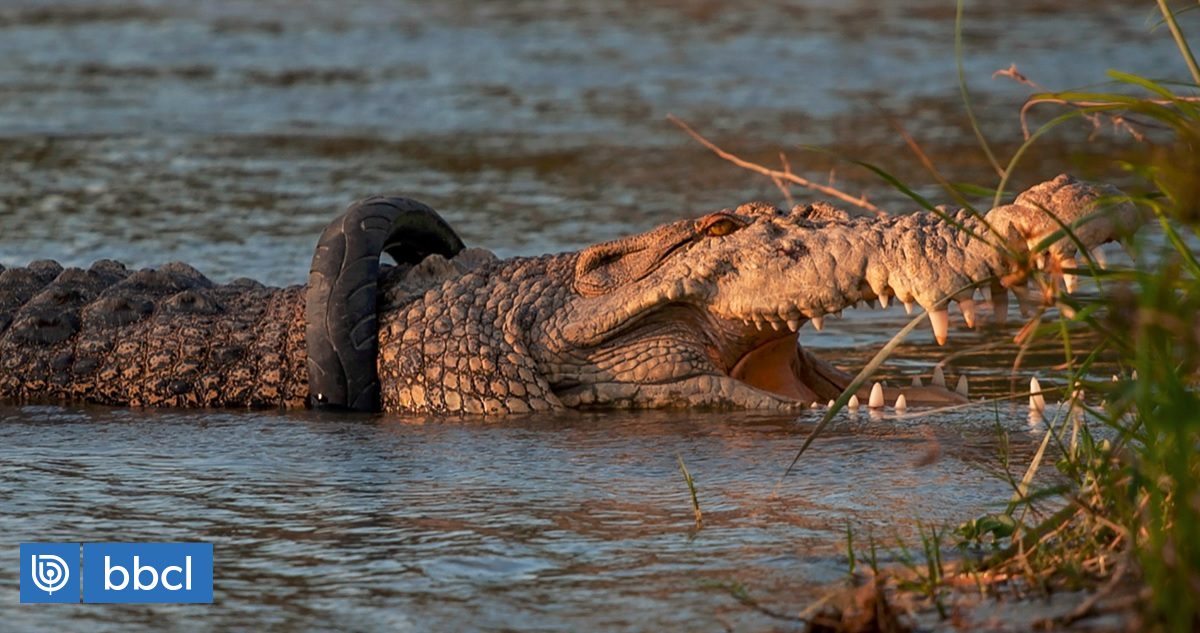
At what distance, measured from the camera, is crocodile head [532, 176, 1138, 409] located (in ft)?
15.8

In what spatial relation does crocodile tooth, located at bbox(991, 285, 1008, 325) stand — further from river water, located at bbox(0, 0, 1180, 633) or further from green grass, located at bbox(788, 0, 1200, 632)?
green grass, located at bbox(788, 0, 1200, 632)

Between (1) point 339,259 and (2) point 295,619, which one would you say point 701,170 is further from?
(2) point 295,619

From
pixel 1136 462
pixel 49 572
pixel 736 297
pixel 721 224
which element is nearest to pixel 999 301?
pixel 736 297

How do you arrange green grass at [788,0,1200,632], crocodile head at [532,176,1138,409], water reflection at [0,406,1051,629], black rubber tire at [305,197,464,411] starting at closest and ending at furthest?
1. green grass at [788,0,1200,632]
2. water reflection at [0,406,1051,629]
3. crocodile head at [532,176,1138,409]
4. black rubber tire at [305,197,464,411]

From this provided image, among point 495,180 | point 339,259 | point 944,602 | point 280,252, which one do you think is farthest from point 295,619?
point 495,180

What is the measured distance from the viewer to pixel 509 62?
14.3m

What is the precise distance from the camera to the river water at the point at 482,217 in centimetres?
373

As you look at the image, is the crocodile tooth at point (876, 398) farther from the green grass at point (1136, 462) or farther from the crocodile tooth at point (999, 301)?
the green grass at point (1136, 462)

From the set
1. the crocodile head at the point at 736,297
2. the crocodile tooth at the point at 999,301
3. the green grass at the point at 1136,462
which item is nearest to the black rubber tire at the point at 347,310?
the crocodile head at the point at 736,297

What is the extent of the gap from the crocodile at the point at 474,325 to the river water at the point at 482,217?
0.14 m

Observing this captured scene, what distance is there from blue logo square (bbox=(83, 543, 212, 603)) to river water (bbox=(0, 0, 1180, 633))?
6 cm

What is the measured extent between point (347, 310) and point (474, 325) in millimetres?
393

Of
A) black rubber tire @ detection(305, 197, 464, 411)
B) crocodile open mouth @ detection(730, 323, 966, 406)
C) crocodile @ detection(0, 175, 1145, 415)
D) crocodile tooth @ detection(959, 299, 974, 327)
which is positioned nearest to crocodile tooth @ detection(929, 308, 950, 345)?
crocodile tooth @ detection(959, 299, 974, 327)

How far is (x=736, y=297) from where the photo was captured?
206 inches
